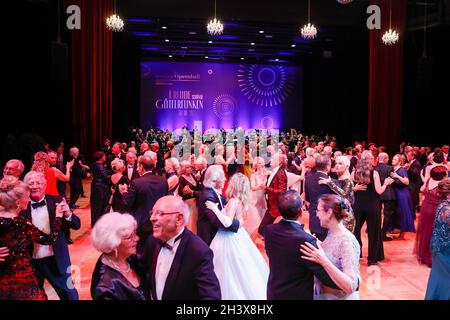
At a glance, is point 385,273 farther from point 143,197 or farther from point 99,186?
point 99,186

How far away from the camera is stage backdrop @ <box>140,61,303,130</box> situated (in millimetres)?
18078

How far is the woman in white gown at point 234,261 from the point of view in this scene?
4.19 meters

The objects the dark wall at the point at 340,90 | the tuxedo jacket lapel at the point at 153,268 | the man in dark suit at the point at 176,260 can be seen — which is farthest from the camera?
the dark wall at the point at 340,90

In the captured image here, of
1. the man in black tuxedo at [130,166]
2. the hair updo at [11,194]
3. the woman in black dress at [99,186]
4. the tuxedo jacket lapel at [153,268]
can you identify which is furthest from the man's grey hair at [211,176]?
the woman in black dress at [99,186]

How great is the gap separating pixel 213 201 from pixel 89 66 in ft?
31.4

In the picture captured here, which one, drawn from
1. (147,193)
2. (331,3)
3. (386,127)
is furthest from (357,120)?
(147,193)

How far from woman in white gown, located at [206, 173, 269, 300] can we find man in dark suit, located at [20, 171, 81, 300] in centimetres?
125

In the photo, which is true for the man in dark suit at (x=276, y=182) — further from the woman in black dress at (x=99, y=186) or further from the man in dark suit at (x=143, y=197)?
the woman in black dress at (x=99, y=186)

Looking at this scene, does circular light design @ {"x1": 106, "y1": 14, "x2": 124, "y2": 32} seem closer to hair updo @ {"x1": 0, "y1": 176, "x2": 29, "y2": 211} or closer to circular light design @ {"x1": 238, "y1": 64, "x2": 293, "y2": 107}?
hair updo @ {"x1": 0, "y1": 176, "x2": 29, "y2": 211}

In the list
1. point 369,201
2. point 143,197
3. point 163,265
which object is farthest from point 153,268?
point 369,201

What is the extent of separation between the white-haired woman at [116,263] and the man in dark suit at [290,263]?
762mm

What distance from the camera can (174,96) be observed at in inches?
715

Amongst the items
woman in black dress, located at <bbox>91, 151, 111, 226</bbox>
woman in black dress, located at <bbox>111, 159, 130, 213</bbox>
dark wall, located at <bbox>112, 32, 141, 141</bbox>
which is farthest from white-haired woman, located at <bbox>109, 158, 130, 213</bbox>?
dark wall, located at <bbox>112, 32, 141, 141</bbox>
